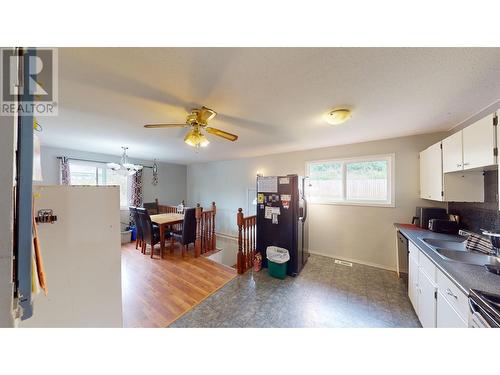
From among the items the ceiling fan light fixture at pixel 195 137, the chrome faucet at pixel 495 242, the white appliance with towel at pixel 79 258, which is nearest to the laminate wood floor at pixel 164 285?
the white appliance with towel at pixel 79 258

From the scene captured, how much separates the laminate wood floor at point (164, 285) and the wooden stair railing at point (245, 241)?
0.73 feet

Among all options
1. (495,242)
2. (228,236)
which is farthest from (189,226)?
(495,242)

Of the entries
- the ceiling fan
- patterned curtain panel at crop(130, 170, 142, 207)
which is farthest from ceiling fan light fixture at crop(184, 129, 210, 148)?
patterned curtain panel at crop(130, 170, 142, 207)

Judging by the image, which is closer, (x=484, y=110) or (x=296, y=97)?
(x=296, y=97)

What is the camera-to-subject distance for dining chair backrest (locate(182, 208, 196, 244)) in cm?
327

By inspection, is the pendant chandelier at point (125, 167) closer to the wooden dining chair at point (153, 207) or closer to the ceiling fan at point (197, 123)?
the wooden dining chair at point (153, 207)

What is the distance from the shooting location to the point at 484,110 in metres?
1.71

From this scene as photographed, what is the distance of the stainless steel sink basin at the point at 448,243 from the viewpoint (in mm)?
1587

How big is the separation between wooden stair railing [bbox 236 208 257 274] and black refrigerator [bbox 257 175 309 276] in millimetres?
167
